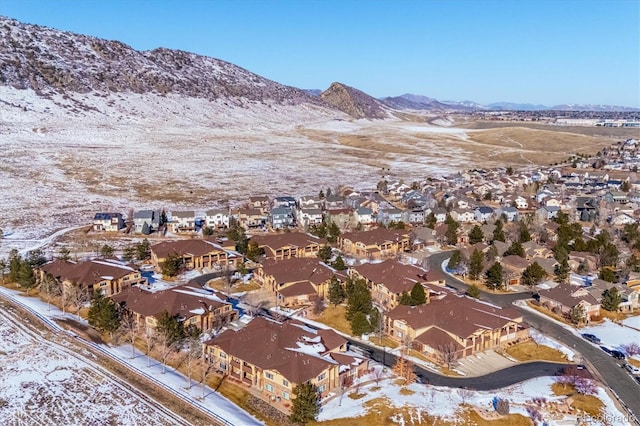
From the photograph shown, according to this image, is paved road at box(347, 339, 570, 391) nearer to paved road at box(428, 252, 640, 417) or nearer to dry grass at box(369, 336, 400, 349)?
dry grass at box(369, 336, 400, 349)

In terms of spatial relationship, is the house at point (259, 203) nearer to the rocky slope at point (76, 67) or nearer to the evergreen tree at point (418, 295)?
the evergreen tree at point (418, 295)

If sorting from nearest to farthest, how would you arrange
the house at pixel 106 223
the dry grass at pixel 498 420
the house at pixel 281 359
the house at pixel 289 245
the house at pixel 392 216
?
the dry grass at pixel 498 420, the house at pixel 281 359, the house at pixel 289 245, the house at pixel 106 223, the house at pixel 392 216

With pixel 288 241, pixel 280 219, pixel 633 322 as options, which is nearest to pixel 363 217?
pixel 280 219

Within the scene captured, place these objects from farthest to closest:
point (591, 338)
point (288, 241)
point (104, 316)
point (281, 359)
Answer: point (288, 241)
point (591, 338)
point (104, 316)
point (281, 359)

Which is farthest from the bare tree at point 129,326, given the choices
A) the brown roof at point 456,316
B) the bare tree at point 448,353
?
the bare tree at point 448,353

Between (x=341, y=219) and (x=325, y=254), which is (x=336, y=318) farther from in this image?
(x=341, y=219)

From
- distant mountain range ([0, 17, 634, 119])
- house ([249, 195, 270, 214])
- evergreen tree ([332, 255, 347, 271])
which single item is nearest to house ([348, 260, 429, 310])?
evergreen tree ([332, 255, 347, 271])
